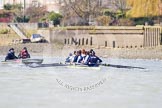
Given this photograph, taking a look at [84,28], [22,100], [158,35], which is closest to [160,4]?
[158,35]

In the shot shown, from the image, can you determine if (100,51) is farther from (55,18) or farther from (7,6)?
(7,6)

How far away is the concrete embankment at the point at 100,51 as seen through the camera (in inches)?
2183

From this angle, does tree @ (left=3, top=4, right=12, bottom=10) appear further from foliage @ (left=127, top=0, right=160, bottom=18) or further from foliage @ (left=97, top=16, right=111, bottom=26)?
foliage @ (left=127, top=0, right=160, bottom=18)

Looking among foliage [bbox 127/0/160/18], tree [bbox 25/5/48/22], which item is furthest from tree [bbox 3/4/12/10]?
foliage [bbox 127/0/160/18]

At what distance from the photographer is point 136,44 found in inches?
2389

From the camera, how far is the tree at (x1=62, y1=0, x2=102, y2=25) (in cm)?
7548

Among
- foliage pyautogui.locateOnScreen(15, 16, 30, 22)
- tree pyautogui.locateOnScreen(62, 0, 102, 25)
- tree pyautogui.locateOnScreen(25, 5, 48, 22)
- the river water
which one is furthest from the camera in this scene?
tree pyautogui.locateOnScreen(25, 5, 48, 22)

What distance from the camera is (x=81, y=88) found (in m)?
28.2

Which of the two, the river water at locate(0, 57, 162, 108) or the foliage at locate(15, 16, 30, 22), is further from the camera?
the foliage at locate(15, 16, 30, 22)

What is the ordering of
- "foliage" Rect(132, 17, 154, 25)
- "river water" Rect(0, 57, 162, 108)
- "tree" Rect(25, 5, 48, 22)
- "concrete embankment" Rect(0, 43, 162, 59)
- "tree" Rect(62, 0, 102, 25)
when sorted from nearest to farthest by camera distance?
"river water" Rect(0, 57, 162, 108) → "concrete embankment" Rect(0, 43, 162, 59) → "foliage" Rect(132, 17, 154, 25) → "tree" Rect(62, 0, 102, 25) → "tree" Rect(25, 5, 48, 22)

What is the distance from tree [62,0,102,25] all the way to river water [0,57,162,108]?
36353 millimetres

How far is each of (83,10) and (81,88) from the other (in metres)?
49.8

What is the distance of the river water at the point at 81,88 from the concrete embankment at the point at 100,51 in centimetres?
1644

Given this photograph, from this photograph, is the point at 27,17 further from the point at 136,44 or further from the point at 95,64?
the point at 95,64
